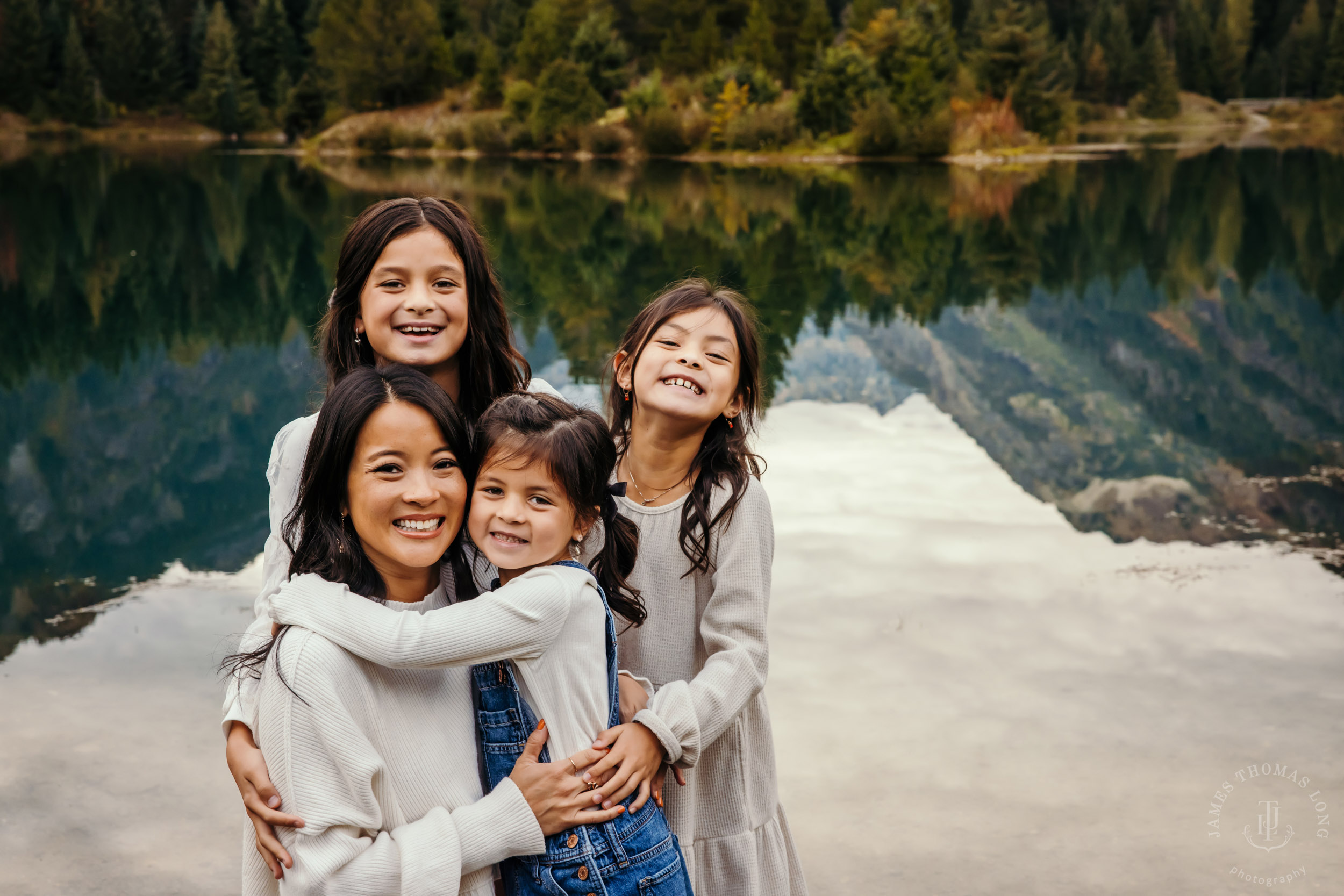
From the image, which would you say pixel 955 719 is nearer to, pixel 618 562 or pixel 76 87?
pixel 618 562

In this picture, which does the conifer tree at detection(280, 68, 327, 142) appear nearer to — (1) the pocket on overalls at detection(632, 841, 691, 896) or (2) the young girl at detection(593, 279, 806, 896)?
(2) the young girl at detection(593, 279, 806, 896)

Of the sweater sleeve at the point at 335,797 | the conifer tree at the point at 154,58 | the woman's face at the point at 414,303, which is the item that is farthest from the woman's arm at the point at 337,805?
the conifer tree at the point at 154,58

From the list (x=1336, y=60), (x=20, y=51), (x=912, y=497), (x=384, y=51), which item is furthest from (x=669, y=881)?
(x=1336, y=60)

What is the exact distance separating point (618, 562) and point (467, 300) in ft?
1.84

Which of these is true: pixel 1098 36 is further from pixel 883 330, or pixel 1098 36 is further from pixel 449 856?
pixel 449 856

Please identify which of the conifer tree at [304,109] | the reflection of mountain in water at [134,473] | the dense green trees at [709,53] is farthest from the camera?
the conifer tree at [304,109]

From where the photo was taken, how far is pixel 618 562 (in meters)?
1.76

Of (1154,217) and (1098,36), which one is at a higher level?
(1098,36)

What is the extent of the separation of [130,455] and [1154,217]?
585 inches

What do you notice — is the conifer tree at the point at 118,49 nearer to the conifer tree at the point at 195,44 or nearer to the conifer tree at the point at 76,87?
the conifer tree at the point at 76,87

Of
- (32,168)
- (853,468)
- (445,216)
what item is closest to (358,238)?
(445,216)

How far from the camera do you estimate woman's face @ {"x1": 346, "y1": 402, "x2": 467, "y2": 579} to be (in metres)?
1.51

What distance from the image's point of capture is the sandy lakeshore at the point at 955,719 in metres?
2.52

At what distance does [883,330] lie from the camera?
31.3ft
